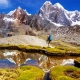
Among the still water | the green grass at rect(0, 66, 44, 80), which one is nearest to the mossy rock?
the green grass at rect(0, 66, 44, 80)

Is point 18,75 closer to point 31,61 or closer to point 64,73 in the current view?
point 64,73

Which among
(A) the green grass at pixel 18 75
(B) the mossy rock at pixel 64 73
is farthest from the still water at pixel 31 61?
(A) the green grass at pixel 18 75

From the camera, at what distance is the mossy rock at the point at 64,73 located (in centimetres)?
2170

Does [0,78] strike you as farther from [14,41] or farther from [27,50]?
[14,41]

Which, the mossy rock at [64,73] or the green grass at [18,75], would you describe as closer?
the mossy rock at [64,73]

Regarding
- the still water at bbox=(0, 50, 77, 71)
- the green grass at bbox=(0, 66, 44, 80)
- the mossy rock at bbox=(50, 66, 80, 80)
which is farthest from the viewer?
the still water at bbox=(0, 50, 77, 71)

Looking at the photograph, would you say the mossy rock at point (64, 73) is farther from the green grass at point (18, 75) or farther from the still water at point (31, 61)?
the still water at point (31, 61)

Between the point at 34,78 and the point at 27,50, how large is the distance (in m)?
37.2

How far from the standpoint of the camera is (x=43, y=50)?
5716 centimetres

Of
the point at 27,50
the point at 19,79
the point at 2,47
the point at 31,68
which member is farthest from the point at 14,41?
the point at 19,79

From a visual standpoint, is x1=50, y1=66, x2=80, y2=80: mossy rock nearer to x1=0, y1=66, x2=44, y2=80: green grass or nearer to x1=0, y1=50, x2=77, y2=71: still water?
x1=0, y1=66, x2=44, y2=80: green grass

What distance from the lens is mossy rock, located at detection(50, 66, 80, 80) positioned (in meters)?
21.7

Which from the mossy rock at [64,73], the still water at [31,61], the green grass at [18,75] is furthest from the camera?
the still water at [31,61]

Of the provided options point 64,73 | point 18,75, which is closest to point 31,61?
point 64,73
